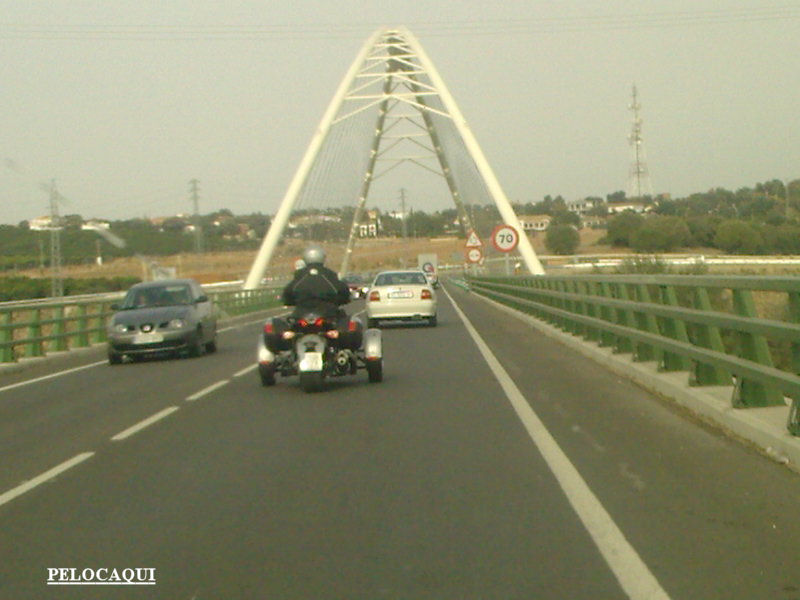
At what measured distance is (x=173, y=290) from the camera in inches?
898

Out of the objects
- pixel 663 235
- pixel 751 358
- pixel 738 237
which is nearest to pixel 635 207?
pixel 663 235

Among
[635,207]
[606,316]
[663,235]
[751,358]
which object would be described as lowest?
[606,316]

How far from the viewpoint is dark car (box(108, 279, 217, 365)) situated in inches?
824

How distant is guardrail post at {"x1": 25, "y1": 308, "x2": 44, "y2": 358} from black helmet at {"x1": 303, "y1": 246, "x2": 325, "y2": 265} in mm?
9729

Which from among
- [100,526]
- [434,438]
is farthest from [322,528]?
[434,438]

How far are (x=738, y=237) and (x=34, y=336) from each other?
1282 cm

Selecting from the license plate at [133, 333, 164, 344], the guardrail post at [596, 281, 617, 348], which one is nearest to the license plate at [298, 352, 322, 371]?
the guardrail post at [596, 281, 617, 348]

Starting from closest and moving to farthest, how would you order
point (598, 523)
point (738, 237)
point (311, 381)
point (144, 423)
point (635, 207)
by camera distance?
point (598, 523)
point (144, 423)
point (311, 381)
point (738, 237)
point (635, 207)

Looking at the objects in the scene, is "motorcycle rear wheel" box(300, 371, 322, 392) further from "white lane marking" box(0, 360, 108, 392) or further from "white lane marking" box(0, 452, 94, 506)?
"white lane marking" box(0, 360, 108, 392)

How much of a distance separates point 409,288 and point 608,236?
520cm

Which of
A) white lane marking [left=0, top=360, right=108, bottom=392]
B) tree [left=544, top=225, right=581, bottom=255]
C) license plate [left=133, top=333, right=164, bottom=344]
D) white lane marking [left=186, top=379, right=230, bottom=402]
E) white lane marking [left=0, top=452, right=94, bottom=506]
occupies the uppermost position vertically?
tree [left=544, top=225, right=581, bottom=255]

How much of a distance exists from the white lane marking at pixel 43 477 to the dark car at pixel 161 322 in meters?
11.2

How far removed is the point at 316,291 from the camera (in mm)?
13750

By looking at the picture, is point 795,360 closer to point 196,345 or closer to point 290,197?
point 196,345
